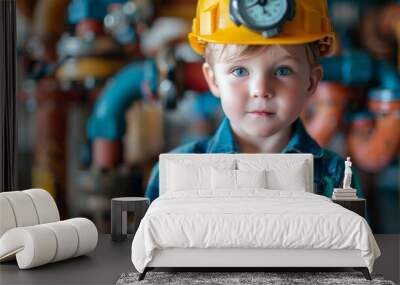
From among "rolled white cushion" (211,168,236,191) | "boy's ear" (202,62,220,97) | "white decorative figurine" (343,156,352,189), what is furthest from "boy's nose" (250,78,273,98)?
"white decorative figurine" (343,156,352,189)

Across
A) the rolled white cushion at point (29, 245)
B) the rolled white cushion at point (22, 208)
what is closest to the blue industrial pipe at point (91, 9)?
the rolled white cushion at point (22, 208)

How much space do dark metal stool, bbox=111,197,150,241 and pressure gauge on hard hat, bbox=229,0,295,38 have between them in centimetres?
172

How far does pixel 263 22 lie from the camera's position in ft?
18.8

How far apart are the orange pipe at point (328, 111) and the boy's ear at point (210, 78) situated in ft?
2.95

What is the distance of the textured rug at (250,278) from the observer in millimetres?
4266

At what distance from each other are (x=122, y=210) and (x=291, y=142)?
1.58 metres

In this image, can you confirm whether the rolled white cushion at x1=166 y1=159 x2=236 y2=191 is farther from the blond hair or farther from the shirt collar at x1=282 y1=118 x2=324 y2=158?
the blond hair

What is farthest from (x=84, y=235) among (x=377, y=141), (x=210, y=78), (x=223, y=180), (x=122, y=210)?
(x=377, y=141)

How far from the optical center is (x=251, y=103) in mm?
5906

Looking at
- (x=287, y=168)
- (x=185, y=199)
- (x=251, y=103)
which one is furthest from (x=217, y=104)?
(x=185, y=199)

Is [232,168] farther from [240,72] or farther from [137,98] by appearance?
[137,98]

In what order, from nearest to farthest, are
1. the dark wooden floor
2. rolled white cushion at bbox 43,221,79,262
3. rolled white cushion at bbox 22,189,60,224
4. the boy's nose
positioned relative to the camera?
the dark wooden floor < rolled white cushion at bbox 43,221,79,262 < rolled white cushion at bbox 22,189,60,224 < the boy's nose

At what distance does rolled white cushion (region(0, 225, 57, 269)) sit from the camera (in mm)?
4621

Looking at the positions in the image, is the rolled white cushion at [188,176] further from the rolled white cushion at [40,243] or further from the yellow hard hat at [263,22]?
the yellow hard hat at [263,22]
